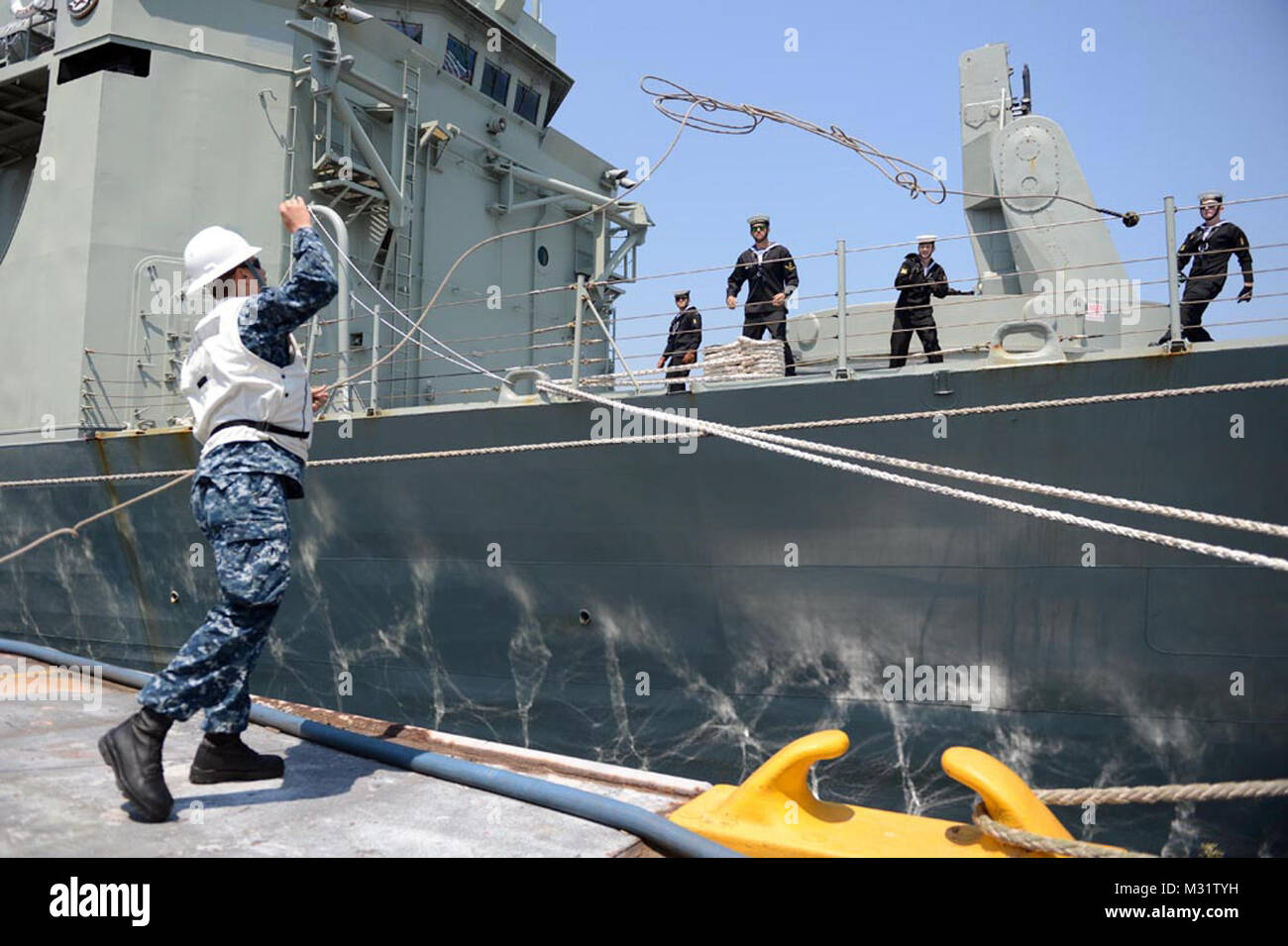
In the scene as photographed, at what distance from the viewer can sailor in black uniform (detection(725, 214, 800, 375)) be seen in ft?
20.9

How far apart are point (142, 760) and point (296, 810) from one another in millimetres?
428

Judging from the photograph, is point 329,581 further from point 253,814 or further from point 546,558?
point 253,814

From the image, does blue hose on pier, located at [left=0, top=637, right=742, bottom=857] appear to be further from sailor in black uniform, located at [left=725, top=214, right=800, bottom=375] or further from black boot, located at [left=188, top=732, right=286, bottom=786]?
sailor in black uniform, located at [left=725, top=214, right=800, bottom=375]

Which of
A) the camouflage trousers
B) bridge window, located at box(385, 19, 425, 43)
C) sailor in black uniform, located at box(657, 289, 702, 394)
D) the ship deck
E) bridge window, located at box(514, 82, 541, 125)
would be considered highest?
bridge window, located at box(385, 19, 425, 43)

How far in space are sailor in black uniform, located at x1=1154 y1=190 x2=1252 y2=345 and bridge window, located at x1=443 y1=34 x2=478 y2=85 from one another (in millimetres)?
7332

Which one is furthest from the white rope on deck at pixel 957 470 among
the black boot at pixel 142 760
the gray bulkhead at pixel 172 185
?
the black boot at pixel 142 760

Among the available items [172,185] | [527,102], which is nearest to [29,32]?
[172,185]

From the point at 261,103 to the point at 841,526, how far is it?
6.25 m

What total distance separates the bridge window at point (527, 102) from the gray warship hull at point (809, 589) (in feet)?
18.7

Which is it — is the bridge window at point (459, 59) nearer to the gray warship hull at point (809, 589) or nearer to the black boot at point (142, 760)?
the gray warship hull at point (809, 589)

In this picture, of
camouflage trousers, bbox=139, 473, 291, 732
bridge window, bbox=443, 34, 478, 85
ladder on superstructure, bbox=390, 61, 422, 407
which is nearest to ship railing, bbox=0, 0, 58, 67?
ladder on superstructure, bbox=390, 61, 422, 407

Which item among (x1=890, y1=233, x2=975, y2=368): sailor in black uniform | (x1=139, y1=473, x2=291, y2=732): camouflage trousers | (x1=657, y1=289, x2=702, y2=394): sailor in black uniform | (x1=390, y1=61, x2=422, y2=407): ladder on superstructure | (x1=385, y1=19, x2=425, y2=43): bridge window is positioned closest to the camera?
(x1=139, y1=473, x2=291, y2=732): camouflage trousers

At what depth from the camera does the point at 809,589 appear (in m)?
5.33
